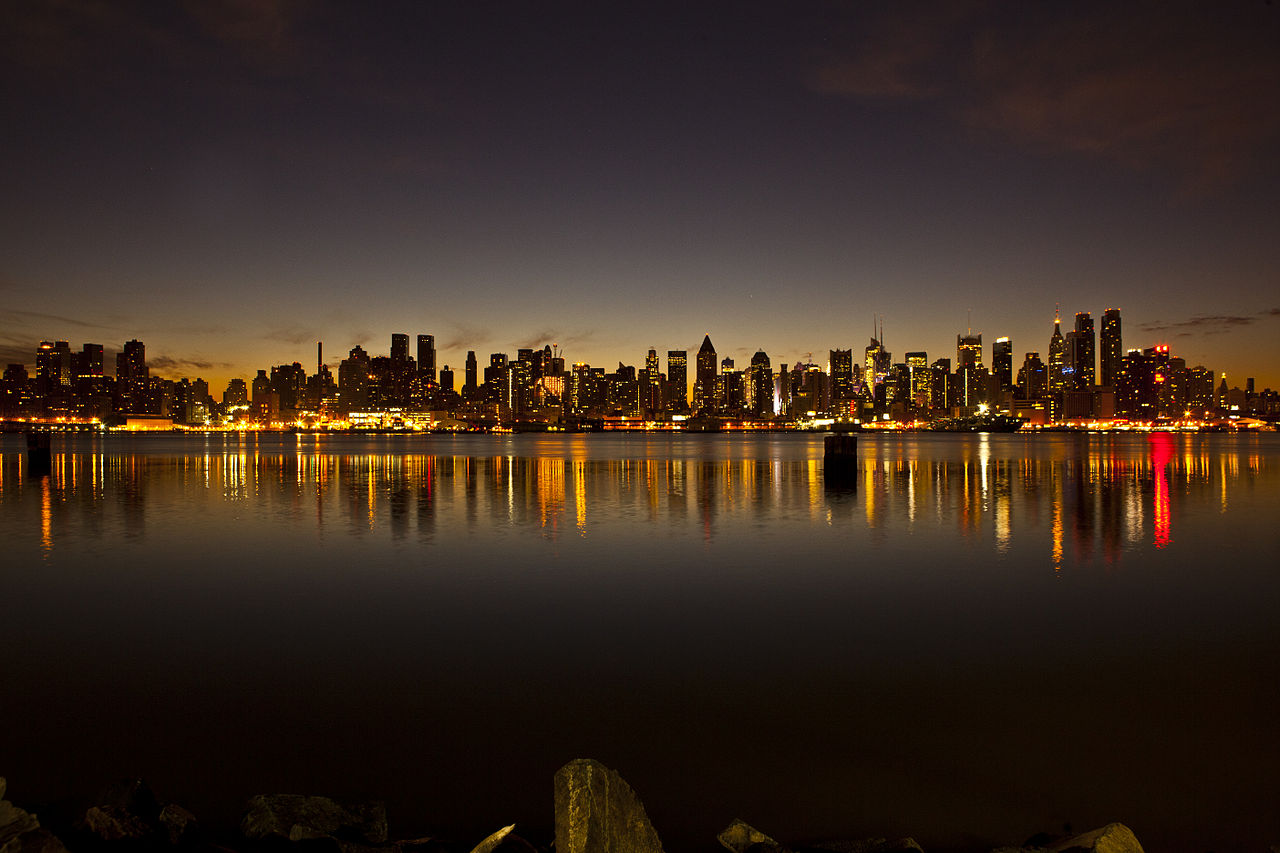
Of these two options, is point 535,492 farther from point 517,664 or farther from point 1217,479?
point 1217,479

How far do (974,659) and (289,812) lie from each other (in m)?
7.53

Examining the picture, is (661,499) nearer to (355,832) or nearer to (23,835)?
(355,832)

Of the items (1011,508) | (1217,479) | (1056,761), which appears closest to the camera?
(1056,761)

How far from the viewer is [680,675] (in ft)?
29.0

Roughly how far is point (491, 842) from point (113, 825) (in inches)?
94.1

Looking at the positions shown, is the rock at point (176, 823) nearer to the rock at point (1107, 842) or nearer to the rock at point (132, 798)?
the rock at point (132, 798)

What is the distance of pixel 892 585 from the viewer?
46.1ft

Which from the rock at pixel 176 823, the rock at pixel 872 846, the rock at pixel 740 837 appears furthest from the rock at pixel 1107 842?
the rock at pixel 176 823

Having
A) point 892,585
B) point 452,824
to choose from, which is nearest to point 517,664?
point 452,824

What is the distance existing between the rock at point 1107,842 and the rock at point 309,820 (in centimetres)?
434

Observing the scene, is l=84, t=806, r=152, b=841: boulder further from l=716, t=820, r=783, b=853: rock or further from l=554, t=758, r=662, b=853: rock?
l=716, t=820, r=783, b=853: rock

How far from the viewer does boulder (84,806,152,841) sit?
4992mm

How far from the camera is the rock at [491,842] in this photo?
16.1ft

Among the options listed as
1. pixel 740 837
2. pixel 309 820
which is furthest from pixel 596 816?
pixel 309 820
